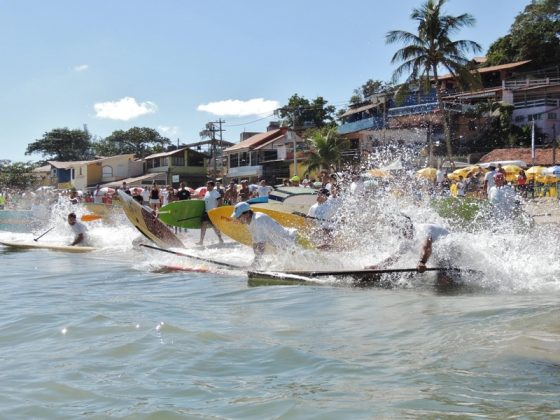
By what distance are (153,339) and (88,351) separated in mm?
587

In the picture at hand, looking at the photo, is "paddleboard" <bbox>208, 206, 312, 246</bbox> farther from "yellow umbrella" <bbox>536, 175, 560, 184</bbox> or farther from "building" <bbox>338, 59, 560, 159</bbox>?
"building" <bbox>338, 59, 560, 159</bbox>

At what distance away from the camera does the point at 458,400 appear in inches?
147

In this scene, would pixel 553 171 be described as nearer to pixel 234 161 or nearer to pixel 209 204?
pixel 209 204

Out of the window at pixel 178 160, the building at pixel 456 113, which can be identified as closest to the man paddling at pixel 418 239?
the building at pixel 456 113

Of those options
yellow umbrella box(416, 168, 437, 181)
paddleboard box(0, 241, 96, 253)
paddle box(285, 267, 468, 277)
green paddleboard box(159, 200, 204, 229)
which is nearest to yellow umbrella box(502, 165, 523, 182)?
yellow umbrella box(416, 168, 437, 181)

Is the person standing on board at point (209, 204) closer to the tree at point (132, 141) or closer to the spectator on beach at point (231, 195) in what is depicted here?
the spectator on beach at point (231, 195)

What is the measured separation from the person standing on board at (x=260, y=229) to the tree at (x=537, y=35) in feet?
139

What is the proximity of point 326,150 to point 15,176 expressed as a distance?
34.5 m

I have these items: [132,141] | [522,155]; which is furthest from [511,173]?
[132,141]

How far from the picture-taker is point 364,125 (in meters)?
43.0

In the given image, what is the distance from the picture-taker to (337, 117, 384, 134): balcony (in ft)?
136

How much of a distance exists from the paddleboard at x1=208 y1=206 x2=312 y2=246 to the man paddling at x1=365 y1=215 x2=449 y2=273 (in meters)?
2.95

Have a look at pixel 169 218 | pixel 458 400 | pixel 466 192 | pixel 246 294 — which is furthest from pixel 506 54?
pixel 458 400

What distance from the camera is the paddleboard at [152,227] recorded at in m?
13.5
